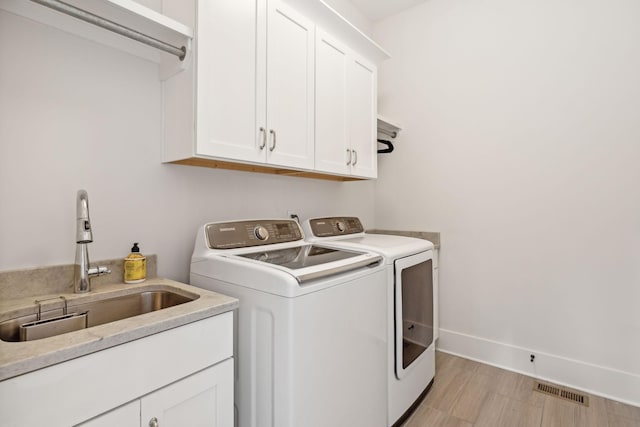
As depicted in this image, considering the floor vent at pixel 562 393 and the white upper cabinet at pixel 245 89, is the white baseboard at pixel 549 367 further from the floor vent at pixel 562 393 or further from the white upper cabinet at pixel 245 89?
the white upper cabinet at pixel 245 89

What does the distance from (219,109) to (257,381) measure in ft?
3.64

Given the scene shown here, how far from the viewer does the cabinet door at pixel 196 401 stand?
914 mm

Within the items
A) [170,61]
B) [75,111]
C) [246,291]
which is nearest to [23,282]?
[75,111]

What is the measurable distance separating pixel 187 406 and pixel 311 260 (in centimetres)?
71

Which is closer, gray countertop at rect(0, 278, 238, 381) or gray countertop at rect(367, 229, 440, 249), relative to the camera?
gray countertop at rect(0, 278, 238, 381)

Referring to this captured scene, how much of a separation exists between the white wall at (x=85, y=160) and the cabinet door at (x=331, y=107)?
0.65m

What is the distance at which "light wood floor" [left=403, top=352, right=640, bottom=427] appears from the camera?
1771 mm

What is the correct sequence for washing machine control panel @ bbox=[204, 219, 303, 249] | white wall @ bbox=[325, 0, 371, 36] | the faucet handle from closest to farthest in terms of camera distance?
the faucet handle, washing machine control panel @ bbox=[204, 219, 303, 249], white wall @ bbox=[325, 0, 371, 36]

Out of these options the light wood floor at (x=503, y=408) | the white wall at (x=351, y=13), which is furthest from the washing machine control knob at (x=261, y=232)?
the white wall at (x=351, y=13)

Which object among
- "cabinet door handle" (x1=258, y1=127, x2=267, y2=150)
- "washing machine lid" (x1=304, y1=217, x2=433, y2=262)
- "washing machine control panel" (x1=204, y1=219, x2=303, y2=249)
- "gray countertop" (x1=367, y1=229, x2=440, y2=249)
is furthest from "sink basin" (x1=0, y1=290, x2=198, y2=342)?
"gray countertop" (x1=367, y1=229, x2=440, y2=249)

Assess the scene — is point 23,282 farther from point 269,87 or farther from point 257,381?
point 269,87

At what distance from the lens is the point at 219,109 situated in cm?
137

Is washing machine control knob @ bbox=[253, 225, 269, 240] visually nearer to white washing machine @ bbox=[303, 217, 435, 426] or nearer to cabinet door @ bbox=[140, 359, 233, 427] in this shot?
white washing machine @ bbox=[303, 217, 435, 426]

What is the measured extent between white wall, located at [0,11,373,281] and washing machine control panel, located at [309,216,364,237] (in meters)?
0.62
